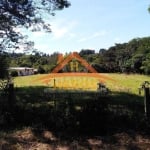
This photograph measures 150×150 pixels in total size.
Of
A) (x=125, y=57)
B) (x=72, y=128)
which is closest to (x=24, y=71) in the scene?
(x=125, y=57)

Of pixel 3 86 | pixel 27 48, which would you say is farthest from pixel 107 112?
pixel 27 48

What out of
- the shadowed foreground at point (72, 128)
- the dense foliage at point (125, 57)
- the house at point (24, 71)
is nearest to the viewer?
the shadowed foreground at point (72, 128)

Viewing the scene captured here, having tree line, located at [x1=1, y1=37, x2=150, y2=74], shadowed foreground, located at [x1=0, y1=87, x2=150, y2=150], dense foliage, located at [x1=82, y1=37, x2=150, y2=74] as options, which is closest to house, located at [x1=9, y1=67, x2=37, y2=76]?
tree line, located at [x1=1, y1=37, x2=150, y2=74]

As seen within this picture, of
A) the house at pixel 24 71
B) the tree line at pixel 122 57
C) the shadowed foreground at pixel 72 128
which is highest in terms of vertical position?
the tree line at pixel 122 57

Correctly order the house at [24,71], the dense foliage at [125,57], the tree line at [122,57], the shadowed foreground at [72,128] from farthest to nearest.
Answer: the dense foliage at [125,57] → the tree line at [122,57] → the house at [24,71] → the shadowed foreground at [72,128]

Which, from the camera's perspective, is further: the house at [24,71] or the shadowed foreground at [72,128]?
the house at [24,71]

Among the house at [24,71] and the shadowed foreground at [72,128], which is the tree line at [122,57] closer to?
the house at [24,71]

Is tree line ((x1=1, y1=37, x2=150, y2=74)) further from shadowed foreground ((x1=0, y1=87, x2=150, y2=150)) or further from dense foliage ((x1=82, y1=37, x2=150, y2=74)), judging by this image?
shadowed foreground ((x1=0, y1=87, x2=150, y2=150))

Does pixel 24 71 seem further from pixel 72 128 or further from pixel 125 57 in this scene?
pixel 72 128

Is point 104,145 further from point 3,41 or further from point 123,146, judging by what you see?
point 3,41

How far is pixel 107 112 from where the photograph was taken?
33.3 ft

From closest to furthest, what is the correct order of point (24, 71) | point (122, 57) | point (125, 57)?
1. point (24, 71)
2. point (125, 57)
3. point (122, 57)

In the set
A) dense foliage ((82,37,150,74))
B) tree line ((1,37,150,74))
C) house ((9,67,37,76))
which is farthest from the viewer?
dense foliage ((82,37,150,74))

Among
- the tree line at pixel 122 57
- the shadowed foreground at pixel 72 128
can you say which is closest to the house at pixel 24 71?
the tree line at pixel 122 57
